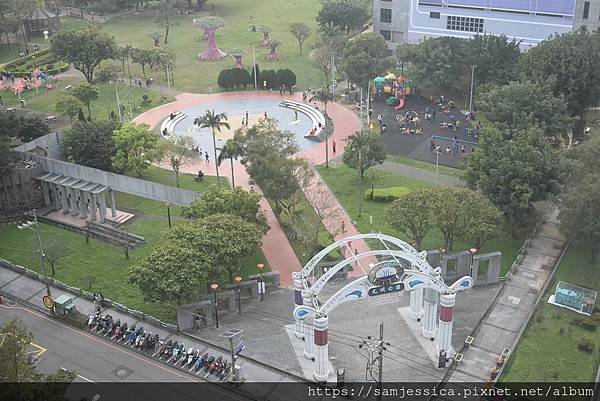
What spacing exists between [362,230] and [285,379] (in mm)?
24164

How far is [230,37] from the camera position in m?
144

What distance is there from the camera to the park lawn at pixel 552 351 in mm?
52125

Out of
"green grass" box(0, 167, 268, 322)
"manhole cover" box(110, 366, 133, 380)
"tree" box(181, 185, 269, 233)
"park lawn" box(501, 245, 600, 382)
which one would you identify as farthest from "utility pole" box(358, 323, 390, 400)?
"manhole cover" box(110, 366, 133, 380)

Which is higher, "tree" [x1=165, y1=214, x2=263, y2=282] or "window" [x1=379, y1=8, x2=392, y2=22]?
"window" [x1=379, y1=8, x2=392, y2=22]

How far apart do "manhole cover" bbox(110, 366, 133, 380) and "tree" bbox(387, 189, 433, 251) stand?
2624 centimetres

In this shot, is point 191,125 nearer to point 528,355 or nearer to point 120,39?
point 120,39

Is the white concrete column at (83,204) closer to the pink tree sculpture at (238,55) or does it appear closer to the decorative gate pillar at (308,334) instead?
the decorative gate pillar at (308,334)

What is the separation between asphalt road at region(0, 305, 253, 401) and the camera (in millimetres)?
52219

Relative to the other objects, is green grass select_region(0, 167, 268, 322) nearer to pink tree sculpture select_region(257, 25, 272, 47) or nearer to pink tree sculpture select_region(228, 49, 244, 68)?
pink tree sculpture select_region(228, 49, 244, 68)

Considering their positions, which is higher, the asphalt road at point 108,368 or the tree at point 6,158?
the tree at point 6,158

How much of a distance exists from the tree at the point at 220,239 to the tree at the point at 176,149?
21.3m

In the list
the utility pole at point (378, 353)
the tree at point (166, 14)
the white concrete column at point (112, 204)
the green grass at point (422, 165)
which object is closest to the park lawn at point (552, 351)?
the utility pole at point (378, 353)

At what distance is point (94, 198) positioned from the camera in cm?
7588

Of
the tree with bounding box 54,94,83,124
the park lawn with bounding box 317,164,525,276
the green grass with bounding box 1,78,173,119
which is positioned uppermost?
the tree with bounding box 54,94,83,124
